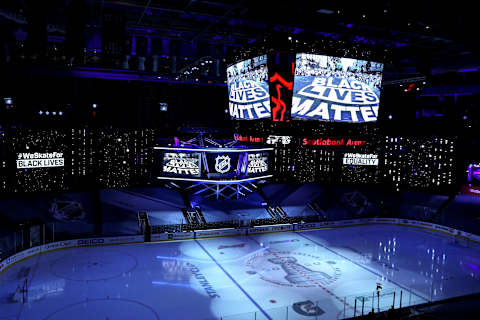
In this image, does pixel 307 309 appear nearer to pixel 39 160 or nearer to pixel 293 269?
pixel 293 269

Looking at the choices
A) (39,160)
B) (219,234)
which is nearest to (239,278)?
(219,234)

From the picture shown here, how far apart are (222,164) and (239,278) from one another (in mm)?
7301

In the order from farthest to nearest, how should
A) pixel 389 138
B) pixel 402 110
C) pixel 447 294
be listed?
1. pixel 402 110
2. pixel 389 138
3. pixel 447 294

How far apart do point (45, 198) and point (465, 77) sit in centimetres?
2871

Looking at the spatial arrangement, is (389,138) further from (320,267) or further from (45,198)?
(45,198)

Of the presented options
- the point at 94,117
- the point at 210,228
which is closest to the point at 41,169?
the point at 94,117

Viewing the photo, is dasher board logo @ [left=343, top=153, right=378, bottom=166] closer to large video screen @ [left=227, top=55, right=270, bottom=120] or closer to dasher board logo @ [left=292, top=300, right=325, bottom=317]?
large video screen @ [left=227, top=55, right=270, bottom=120]

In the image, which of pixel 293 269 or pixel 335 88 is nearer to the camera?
pixel 335 88

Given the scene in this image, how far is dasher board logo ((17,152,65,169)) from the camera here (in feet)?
66.7

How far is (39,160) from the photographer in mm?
21000

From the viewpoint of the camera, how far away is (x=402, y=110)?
98.7 feet

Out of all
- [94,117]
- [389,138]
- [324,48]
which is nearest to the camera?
[324,48]

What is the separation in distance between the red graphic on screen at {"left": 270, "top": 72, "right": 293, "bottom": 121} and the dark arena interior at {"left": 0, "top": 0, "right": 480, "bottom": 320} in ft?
0.14

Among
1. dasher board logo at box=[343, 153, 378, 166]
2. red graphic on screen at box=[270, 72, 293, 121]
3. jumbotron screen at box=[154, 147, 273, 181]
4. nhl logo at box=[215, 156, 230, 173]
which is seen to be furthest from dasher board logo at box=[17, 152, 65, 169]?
dasher board logo at box=[343, 153, 378, 166]
